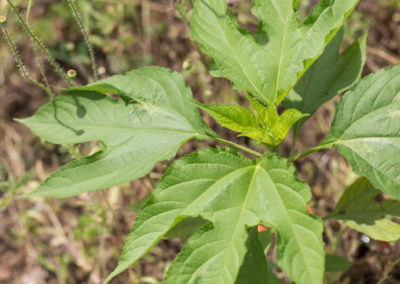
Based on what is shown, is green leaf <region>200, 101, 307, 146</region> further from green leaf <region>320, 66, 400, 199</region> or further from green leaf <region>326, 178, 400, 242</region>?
green leaf <region>326, 178, 400, 242</region>

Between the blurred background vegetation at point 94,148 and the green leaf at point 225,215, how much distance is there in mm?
1030

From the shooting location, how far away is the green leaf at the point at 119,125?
1778mm

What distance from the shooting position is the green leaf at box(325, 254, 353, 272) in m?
2.27

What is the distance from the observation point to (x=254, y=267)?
5.97 feet

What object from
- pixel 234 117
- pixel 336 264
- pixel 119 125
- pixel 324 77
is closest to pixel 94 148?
pixel 119 125

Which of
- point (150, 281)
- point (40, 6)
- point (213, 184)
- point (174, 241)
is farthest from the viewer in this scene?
point (40, 6)

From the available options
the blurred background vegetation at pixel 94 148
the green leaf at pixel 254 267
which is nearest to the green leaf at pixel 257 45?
the green leaf at pixel 254 267

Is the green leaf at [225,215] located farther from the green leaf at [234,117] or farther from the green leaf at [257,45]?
the green leaf at [257,45]

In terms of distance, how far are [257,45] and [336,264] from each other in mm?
1250

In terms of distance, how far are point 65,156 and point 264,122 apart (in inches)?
95.9

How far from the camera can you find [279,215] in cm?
156

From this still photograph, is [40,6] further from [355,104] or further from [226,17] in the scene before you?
[355,104]

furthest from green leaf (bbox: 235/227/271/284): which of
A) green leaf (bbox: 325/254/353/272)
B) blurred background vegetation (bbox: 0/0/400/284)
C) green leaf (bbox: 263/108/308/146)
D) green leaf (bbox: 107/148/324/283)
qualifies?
blurred background vegetation (bbox: 0/0/400/284)

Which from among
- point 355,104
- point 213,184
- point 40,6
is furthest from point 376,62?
point 40,6
